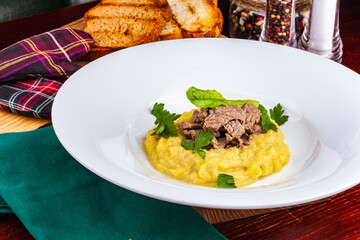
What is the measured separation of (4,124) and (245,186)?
1.24 metres

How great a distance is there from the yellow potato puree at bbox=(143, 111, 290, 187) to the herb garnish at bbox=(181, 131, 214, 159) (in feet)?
0.05

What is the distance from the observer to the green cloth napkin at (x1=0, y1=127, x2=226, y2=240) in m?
1.54

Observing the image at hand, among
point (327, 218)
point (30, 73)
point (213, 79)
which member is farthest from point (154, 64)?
point (327, 218)

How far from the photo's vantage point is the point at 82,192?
1705mm

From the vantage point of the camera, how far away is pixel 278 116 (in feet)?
6.46

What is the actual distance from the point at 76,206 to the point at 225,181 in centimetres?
54

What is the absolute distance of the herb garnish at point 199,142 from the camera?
5.34ft

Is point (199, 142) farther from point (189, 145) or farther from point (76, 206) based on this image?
point (76, 206)

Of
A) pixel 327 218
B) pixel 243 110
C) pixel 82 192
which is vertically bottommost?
pixel 327 218

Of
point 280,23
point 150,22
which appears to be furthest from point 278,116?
point 150,22

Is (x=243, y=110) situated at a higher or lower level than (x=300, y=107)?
higher

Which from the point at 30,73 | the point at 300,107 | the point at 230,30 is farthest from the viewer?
the point at 230,30

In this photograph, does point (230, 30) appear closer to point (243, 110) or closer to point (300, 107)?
point (300, 107)

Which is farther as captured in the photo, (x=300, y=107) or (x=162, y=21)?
(x=162, y=21)
